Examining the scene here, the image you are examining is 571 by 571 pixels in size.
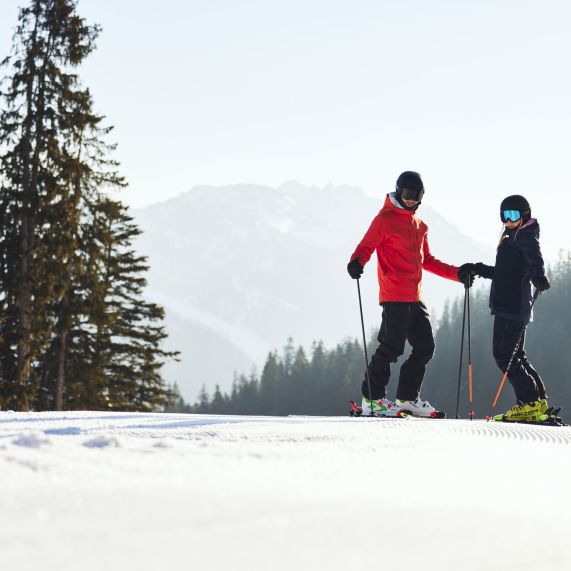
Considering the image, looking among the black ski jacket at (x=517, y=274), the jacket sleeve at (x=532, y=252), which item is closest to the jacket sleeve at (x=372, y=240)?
the black ski jacket at (x=517, y=274)

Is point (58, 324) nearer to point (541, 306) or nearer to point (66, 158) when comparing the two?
point (66, 158)

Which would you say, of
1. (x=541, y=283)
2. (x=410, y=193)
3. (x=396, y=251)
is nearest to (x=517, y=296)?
(x=541, y=283)

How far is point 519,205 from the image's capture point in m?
6.77

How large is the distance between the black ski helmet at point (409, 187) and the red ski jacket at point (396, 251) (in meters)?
0.13

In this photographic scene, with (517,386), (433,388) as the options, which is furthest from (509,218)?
(433,388)

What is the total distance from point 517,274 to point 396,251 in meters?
1.12

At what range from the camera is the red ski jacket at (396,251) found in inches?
276

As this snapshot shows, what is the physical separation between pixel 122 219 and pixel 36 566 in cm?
2162

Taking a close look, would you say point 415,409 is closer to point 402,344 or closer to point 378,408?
point 378,408

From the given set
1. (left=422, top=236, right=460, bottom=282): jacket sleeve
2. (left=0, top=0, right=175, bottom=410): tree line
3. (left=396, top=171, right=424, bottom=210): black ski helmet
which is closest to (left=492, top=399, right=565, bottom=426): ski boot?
(left=422, top=236, right=460, bottom=282): jacket sleeve

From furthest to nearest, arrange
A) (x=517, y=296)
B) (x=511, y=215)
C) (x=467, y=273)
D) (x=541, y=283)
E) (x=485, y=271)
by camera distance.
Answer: (x=467, y=273) → (x=485, y=271) → (x=511, y=215) → (x=517, y=296) → (x=541, y=283)

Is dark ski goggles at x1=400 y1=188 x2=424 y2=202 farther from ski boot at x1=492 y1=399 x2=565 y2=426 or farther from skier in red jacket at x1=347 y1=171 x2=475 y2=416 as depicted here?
ski boot at x1=492 y1=399 x2=565 y2=426

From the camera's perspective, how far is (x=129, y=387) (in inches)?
840

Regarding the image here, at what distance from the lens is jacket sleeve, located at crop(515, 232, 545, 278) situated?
6441mm
